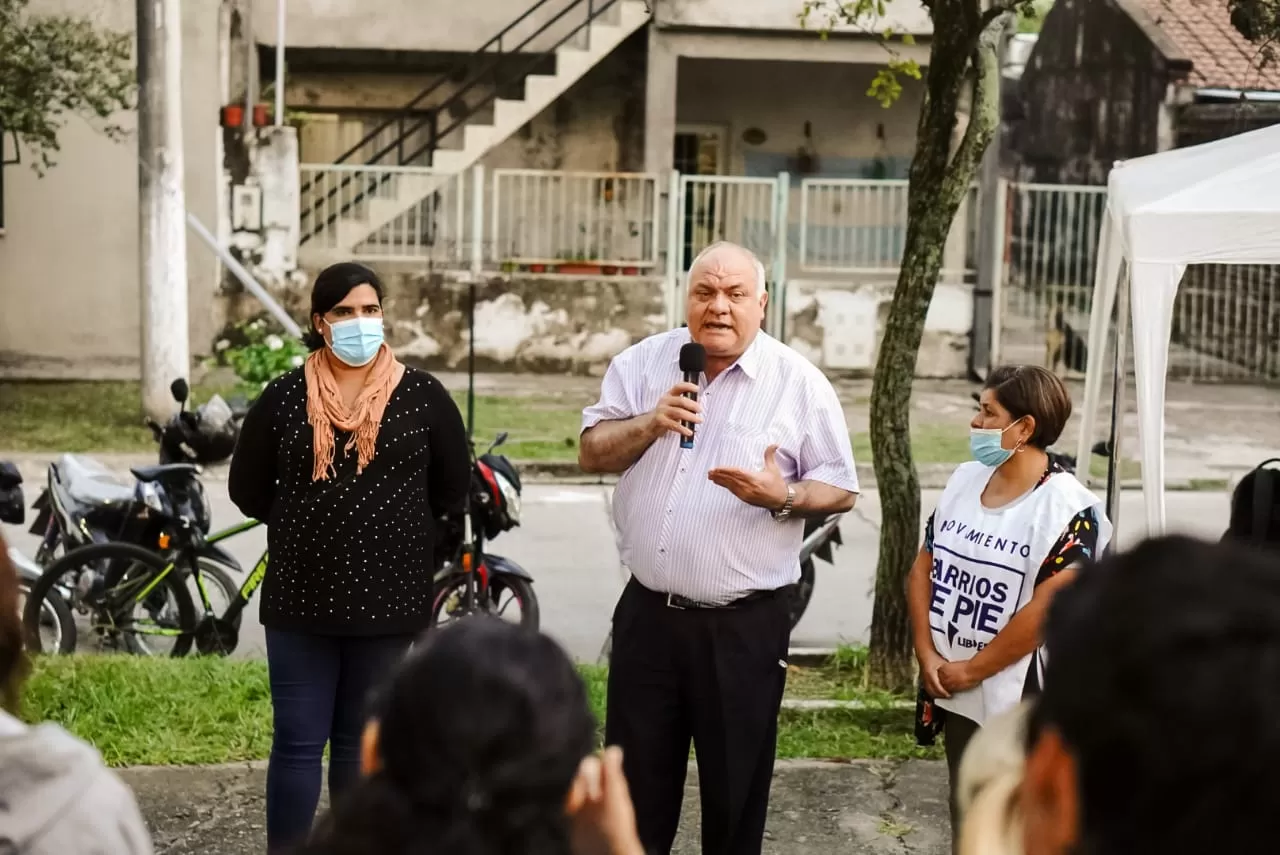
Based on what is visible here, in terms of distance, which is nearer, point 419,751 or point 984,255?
point 419,751

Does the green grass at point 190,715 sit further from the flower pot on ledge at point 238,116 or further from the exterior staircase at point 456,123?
the flower pot on ledge at point 238,116

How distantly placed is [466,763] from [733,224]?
660 inches

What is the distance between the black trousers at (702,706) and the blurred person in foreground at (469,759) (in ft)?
8.62

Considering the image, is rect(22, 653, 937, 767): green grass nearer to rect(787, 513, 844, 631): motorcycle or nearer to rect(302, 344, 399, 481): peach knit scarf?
rect(787, 513, 844, 631): motorcycle

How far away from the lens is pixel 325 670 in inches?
181

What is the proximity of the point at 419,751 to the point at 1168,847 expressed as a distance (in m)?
0.75

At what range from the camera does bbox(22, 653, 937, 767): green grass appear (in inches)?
239

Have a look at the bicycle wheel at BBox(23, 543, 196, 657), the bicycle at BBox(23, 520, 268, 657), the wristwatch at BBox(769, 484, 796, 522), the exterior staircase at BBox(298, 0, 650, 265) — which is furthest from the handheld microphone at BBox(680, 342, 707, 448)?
the exterior staircase at BBox(298, 0, 650, 265)

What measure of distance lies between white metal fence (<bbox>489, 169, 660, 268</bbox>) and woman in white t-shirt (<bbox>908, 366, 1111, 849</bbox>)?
13764 millimetres

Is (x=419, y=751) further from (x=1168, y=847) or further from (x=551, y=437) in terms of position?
(x=551, y=437)

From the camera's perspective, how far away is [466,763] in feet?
5.95

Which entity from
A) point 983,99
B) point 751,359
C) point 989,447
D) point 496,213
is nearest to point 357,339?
point 751,359

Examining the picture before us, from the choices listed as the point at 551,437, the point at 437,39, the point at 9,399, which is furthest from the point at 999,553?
the point at 437,39

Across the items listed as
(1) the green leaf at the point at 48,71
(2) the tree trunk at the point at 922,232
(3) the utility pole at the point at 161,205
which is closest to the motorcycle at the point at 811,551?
(2) the tree trunk at the point at 922,232
